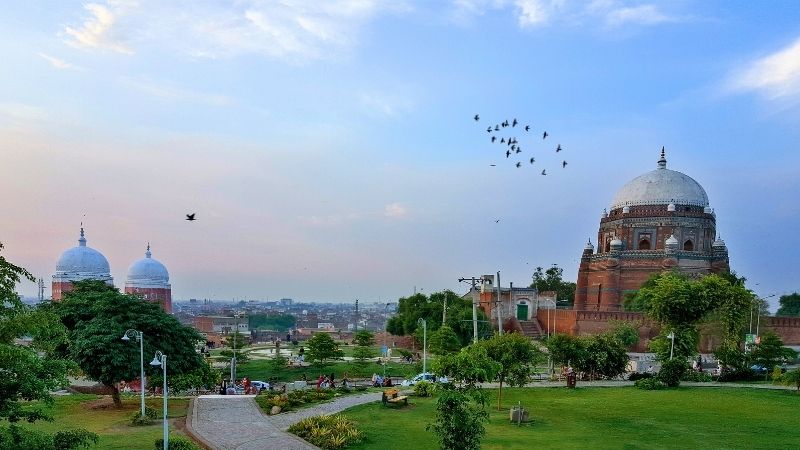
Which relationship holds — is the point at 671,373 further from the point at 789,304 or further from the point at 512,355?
the point at 789,304

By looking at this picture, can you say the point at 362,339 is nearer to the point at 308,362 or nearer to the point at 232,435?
the point at 308,362

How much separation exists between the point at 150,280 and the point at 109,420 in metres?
62.5

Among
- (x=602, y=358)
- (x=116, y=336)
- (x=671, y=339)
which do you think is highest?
(x=116, y=336)

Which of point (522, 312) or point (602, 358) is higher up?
point (602, 358)

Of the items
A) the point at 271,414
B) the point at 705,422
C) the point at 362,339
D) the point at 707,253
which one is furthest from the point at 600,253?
the point at 271,414

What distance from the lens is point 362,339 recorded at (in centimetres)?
4981

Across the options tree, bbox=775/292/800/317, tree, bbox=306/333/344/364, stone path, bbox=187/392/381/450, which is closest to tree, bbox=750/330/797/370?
stone path, bbox=187/392/381/450

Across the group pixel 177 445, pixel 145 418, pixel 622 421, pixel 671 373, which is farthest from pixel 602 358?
pixel 177 445

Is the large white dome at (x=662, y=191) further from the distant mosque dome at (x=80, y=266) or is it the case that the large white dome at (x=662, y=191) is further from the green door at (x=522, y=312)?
the distant mosque dome at (x=80, y=266)

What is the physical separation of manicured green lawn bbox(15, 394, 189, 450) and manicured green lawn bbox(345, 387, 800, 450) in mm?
6723

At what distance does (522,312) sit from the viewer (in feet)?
209

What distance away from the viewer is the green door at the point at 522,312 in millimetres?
63500

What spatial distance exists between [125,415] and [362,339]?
93.2 feet

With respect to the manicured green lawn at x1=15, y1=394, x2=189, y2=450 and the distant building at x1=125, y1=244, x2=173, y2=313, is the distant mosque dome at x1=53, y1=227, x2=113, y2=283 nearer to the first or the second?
the distant building at x1=125, y1=244, x2=173, y2=313
